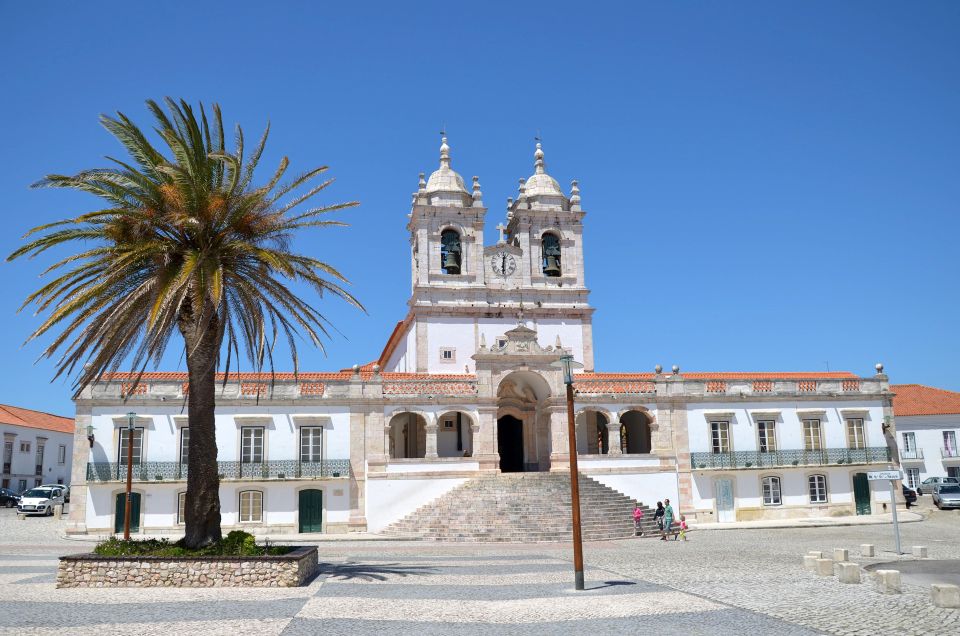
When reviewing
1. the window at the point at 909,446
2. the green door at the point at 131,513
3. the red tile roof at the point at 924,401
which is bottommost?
the green door at the point at 131,513

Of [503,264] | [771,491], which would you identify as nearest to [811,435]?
[771,491]

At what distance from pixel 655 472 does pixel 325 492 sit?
1298 centimetres

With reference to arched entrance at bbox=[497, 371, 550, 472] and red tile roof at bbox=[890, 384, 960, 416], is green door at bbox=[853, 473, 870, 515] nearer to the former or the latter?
arched entrance at bbox=[497, 371, 550, 472]

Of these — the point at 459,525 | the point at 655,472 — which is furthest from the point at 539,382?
the point at 459,525

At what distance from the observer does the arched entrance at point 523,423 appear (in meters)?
34.4

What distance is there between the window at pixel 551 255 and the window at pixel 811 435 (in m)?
13.9

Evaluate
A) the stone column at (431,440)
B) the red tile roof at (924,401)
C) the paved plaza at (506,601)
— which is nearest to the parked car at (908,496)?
the red tile roof at (924,401)

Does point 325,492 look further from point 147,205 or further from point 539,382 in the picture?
point 147,205

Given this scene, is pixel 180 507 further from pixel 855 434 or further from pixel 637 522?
pixel 855 434

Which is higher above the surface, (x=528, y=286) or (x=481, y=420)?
(x=528, y=286)

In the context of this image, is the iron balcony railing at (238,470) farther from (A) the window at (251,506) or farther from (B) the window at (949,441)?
(B) the window at (949,441)

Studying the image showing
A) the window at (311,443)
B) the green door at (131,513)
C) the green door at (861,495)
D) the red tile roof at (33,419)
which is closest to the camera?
the green door at (131,513)

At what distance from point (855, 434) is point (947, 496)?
6.69 m

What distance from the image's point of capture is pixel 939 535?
86.5 ft
